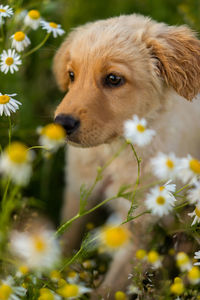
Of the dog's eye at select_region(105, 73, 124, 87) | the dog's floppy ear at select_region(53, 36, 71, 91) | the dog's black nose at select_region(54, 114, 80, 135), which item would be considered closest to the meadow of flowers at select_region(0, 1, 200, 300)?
the dog's black nose at select_region(54, 114, 80, 135)

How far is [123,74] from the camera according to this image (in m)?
2.25

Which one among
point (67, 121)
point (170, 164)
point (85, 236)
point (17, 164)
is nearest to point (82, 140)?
point (67, 121)

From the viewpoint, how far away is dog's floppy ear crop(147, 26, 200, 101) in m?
2.21

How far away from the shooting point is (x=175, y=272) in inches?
86.1

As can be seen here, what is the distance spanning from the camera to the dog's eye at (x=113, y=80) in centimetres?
226

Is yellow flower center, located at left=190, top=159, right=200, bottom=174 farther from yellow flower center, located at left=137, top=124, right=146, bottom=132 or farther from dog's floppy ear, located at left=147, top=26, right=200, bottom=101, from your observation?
dog's floppy ear, located at left=147, top=26, right=200, bottom=101

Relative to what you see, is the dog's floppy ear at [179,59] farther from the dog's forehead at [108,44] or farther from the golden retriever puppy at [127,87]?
the dog's forehead at [108,44]

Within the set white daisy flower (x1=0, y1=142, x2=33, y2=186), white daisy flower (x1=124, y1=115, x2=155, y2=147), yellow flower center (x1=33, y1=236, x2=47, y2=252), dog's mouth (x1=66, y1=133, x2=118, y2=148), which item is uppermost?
dog's mouth (x1=66, y1=133, x2=118, y2=148)

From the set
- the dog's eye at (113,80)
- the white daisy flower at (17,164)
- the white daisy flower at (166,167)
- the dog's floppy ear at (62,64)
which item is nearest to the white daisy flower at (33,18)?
the dog's floppy ear at (62,64)

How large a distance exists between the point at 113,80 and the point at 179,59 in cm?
42

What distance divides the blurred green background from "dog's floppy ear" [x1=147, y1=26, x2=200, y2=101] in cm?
99

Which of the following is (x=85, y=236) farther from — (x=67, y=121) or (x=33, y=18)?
(x=33, y=18)

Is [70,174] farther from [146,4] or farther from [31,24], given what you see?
[146,4]

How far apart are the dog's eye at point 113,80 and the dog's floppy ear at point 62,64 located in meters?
0.51
